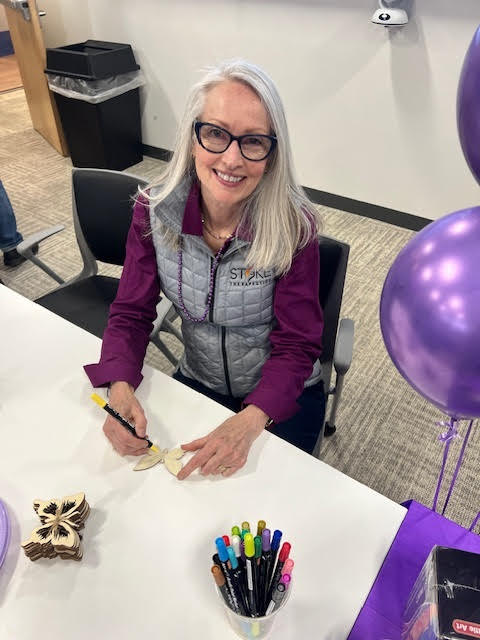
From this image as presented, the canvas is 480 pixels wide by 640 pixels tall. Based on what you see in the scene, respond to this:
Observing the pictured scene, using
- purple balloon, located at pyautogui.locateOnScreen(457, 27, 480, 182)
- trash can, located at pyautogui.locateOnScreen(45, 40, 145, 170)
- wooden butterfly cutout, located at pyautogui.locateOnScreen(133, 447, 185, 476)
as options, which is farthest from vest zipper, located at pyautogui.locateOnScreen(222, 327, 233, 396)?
trash can, located at pyautogui.locateOnScreen(45, 40, 145, 170)

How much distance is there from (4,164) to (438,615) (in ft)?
13.5

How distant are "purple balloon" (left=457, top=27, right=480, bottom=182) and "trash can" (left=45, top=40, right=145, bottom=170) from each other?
10.4ft

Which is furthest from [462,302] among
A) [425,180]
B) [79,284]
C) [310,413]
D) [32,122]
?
[32,122]

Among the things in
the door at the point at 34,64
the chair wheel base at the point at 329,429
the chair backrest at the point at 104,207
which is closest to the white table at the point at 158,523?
the chair backrest at the point at 104,207

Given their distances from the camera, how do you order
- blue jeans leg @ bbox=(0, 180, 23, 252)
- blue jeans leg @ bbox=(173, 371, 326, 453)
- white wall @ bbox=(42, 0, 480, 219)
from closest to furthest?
blue jeans leg @ bbox=(173, 371, 326, 453), white wall @ bbox=(42, 0, 480, 219), blue jeans leg @ bbox=(0, 180, 23, 252)

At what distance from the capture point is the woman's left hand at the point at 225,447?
839 mm

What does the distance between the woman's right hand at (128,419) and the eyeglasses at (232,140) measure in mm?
538

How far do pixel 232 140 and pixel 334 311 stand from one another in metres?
0.55

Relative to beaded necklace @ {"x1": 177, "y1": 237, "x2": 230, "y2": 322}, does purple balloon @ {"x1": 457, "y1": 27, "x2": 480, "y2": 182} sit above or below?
above

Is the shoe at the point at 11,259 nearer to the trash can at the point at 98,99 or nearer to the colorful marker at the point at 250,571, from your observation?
the trash can at the point at 98,99

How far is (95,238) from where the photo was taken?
1.73 meters

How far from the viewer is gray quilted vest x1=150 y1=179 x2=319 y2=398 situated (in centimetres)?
109

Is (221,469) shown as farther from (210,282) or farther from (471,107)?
(471,107)

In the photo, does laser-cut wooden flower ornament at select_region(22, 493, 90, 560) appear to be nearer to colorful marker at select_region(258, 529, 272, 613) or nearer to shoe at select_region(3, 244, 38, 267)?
colorful marker at select_region(258, 529, 272, 613)
